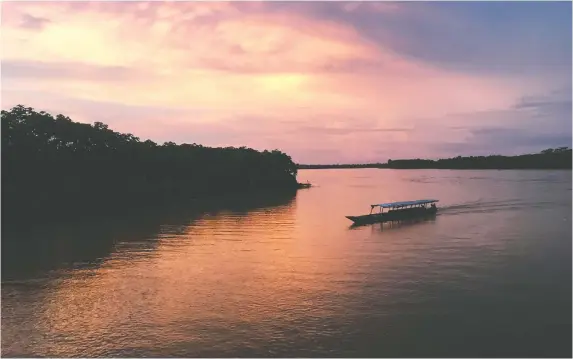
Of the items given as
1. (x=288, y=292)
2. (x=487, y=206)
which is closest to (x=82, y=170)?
(x=288, y=292)

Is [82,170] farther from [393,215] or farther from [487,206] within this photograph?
[487,206]

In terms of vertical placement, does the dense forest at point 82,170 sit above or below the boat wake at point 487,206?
above

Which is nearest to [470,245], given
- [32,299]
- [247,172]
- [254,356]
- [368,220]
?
[368,220]

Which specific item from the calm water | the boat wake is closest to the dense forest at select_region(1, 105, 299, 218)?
the calm water

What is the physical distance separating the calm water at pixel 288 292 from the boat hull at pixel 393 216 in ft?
11.8

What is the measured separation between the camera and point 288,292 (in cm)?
1731

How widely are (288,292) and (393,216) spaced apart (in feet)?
73.0

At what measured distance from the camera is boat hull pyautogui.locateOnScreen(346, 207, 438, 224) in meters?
36.0

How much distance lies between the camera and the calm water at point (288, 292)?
12.9 meters

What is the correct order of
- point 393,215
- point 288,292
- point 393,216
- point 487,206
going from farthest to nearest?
point 487,206 → point 393,215 → point 393,216 → point 288,292

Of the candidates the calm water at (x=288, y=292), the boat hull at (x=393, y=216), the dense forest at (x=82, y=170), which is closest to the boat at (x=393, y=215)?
the boat hull at (x=393, y=216)

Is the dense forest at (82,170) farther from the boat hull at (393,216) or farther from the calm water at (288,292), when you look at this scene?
the boat hull at (393,216)

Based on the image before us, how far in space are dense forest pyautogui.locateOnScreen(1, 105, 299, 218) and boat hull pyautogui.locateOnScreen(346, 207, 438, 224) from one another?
23825mm

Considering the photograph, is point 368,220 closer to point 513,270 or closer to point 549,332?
point 513,270
